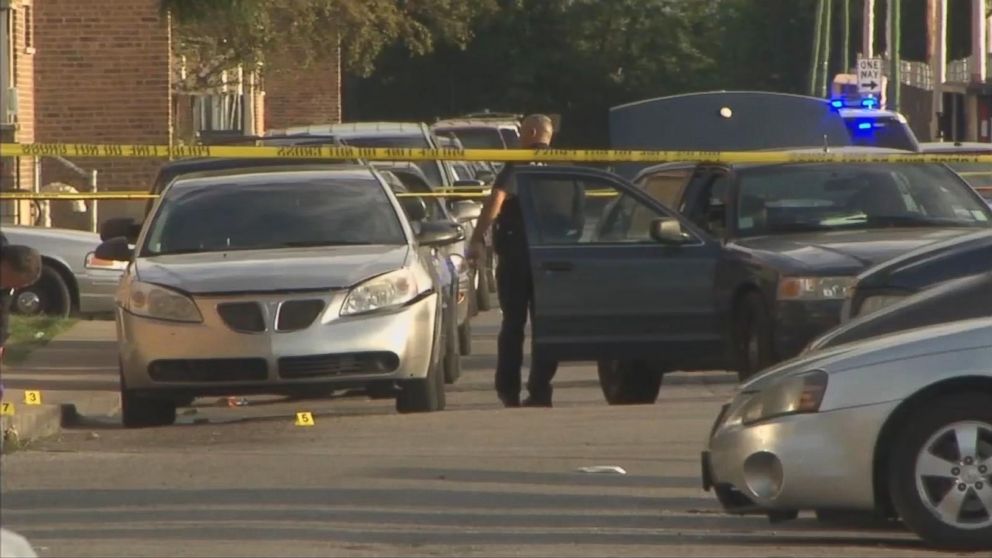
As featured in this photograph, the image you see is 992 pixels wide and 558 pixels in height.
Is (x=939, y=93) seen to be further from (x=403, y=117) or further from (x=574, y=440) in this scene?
(x=574, y=440)

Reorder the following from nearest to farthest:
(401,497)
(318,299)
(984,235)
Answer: (401,497) → (984,235) → (318,299)

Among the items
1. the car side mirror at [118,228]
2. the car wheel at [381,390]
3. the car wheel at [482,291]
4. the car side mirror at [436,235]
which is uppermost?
the car side mirror at [436,235]

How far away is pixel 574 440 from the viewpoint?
38.4 feet

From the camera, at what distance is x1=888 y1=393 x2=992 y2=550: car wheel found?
8.01 m

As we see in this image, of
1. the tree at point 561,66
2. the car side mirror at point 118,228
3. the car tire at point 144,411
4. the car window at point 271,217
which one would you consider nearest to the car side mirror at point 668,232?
the car window at point 271,217

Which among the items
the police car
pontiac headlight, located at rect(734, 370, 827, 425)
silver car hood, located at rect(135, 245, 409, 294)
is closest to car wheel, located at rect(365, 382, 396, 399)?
silver car hood, located at rect(135, 245, 409, 294)

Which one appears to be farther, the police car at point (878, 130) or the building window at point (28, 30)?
the building window at point (28, 30)

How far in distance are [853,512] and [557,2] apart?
6703 centimetres

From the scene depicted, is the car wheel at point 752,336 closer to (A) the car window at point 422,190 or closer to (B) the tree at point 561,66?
(A) the car window at point 422,190

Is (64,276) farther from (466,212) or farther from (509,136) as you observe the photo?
(509,136)

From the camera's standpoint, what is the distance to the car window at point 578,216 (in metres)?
13.9

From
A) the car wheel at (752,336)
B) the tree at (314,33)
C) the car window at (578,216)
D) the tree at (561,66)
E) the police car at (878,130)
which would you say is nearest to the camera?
the car wheel at (752,336)

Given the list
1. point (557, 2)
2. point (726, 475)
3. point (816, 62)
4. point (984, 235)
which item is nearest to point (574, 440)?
point (984, 235)

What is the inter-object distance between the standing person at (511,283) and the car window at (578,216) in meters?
0.16
